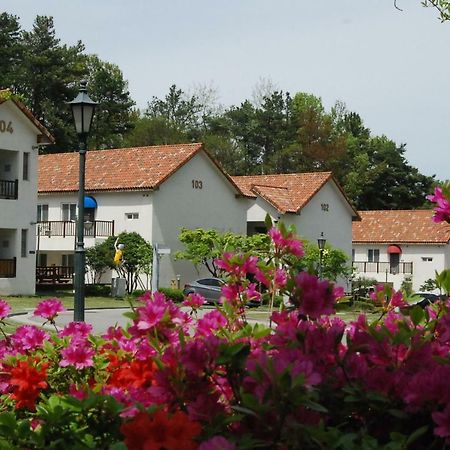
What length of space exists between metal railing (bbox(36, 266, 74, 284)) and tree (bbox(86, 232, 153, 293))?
1552 millimetres

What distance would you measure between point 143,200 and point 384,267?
24.4m

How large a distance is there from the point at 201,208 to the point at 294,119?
41759 millimetres

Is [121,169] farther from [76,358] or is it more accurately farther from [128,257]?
[76,358]

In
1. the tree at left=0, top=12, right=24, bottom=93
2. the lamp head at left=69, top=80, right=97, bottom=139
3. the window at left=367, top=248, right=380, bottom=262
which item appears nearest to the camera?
the lamp head at left=69, top=80, right=97, bottom=139

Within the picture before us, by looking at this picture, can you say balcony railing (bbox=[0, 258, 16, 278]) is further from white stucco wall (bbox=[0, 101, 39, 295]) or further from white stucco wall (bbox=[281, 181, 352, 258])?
white stucco wall (bbox=[281, 181, 352, 258])

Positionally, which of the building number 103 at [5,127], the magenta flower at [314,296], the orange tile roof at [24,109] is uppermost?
the orange tile roof at [24,109]

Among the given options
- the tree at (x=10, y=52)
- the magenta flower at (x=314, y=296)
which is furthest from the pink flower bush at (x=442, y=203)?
the tree at (x=10, y=52)

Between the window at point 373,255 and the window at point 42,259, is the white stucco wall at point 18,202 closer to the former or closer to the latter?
the window at point 42,259

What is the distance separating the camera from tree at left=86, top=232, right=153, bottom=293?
41.4 meters

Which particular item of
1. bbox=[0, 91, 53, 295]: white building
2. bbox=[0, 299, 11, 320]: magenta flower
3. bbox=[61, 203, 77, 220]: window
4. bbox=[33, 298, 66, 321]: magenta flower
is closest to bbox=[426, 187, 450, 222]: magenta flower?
bbox=[33, 298, 66, 321]: magenta flower

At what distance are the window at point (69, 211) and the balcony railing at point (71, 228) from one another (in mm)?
646

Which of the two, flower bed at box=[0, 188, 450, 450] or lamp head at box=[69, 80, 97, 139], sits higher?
lamp head at box=[69, 80, 97, 139]

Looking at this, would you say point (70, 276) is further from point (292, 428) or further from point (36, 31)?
point (292, 428)

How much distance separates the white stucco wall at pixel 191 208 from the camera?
43.6 meters
